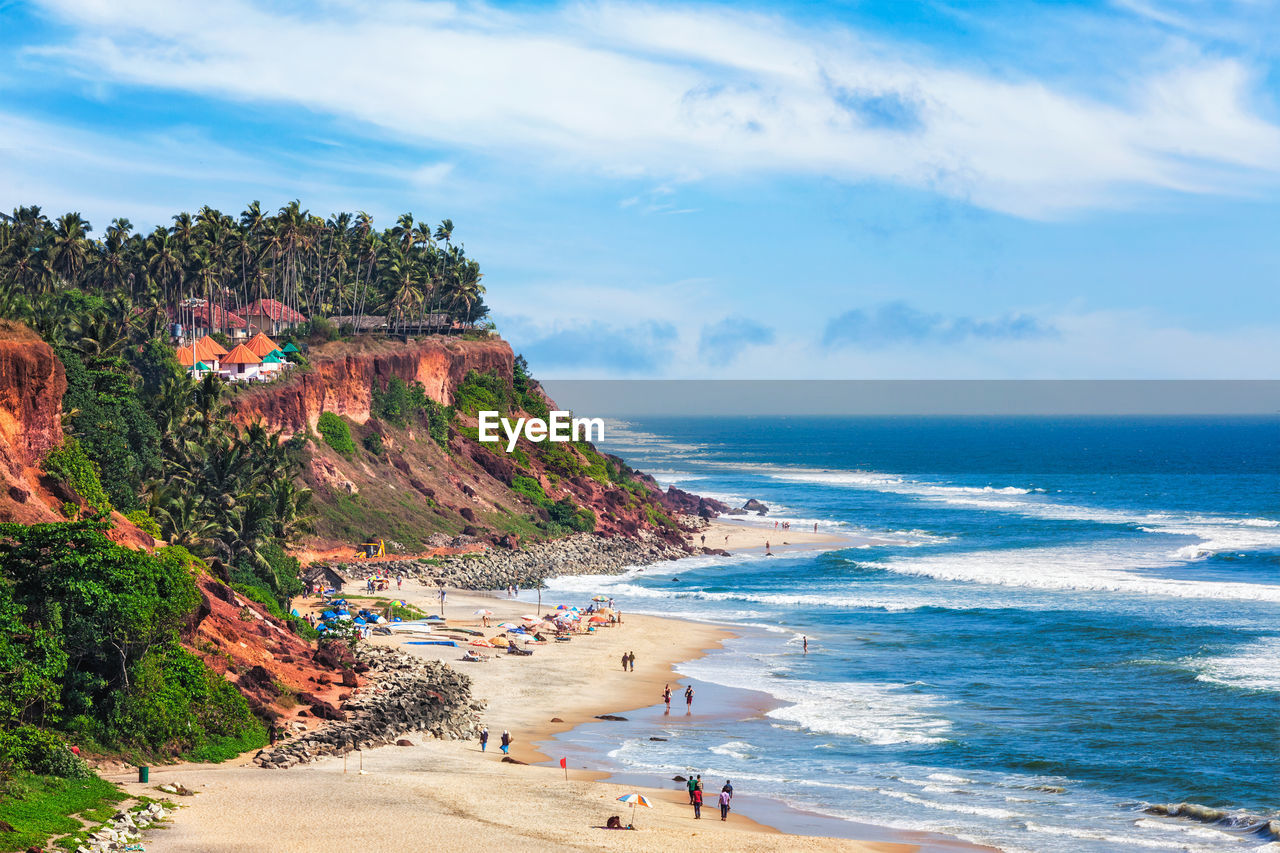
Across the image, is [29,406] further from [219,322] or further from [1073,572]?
[1073,572]

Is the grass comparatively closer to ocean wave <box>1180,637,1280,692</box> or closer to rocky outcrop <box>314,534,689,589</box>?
ocean wave <box>1180,637,1280,692</box>

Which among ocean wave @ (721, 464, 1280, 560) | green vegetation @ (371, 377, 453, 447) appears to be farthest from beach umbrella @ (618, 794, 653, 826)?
ocean wave @ (721, 464, 1280, 560)

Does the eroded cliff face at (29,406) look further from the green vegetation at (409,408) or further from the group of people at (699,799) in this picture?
the green vegetation at (409,408)

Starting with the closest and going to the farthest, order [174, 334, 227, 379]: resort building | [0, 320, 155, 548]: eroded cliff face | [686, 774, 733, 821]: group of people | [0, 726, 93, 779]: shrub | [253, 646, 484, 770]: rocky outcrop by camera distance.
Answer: [0, 726, 93, 779]: shrub < [686, 774, 733, 821]: group of people < [253, 646, 484, 770]: rocky outcrop < [0, 320, 155, 548]: eroded cliff face < [174, 334, 227, 379]: resort building

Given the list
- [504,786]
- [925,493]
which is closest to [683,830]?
[504,786]

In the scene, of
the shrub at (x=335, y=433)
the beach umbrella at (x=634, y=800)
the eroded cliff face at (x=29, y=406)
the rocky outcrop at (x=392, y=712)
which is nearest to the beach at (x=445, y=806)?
the beach umbrella at (x=634, y=800)

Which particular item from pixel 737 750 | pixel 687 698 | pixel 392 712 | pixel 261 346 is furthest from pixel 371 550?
pixel 737 750
